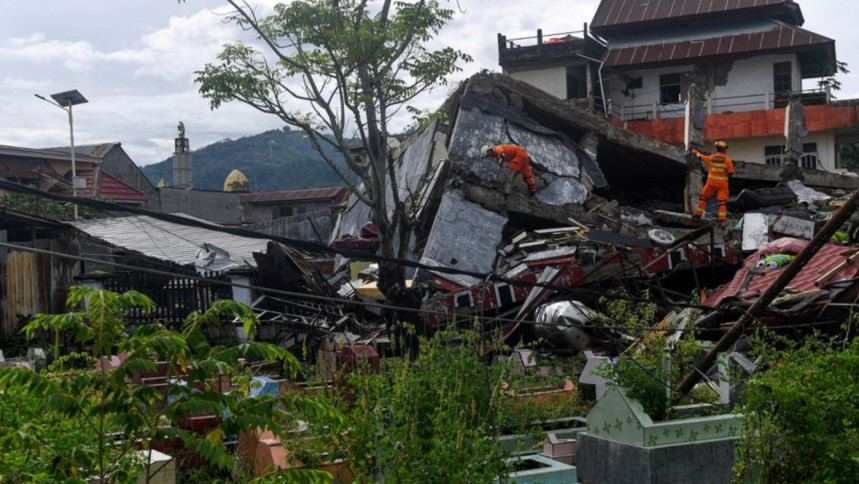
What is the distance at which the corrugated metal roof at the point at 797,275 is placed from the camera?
1148 centimetres

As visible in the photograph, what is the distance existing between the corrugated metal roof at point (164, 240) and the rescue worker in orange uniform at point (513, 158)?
529 centimetres

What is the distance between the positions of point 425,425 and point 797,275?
327 inches

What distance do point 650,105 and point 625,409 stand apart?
97.9 ft

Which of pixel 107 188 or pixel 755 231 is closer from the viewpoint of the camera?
pixel 755 231

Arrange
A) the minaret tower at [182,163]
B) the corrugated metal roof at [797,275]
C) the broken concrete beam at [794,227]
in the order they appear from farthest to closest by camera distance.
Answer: the minaret tower at [182,163] < the broken concrete beam at [794,227] < the corrugated metal roof at [797,275]

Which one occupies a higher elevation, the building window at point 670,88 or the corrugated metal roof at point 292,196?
the building window at point 670,88

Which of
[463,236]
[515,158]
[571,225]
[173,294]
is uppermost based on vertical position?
[515,158]

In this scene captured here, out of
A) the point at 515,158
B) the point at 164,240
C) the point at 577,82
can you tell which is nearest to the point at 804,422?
the point at 515,158

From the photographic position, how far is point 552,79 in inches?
1437

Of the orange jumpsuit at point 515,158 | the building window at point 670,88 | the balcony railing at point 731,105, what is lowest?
the orange jumpsuit at point 515,158

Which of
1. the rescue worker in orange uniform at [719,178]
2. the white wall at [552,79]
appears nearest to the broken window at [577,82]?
the white wall at [552,79]

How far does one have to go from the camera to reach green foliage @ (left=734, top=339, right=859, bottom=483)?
18.8ft

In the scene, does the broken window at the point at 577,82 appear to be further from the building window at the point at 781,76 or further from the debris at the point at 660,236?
the debris at the point at 660,236

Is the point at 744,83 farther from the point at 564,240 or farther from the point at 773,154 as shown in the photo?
the point at 564,240
